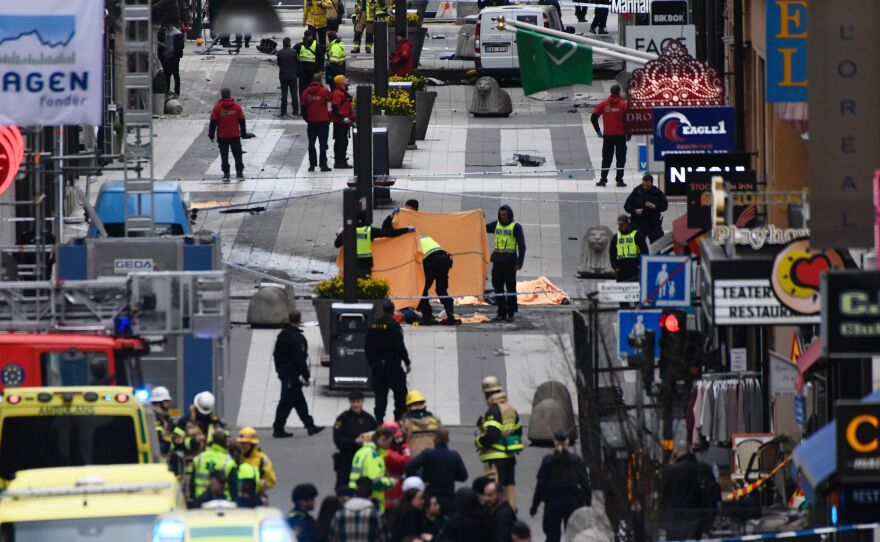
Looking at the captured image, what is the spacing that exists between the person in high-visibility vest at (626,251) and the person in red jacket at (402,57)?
1689cm

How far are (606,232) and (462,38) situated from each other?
78.1 feet

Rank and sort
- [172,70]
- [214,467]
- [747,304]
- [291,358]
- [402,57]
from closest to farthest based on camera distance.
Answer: [747,304] → [214,467] → [291,358] → [402,57] → [172,70]

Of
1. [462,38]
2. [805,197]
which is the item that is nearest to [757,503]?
[805,197]

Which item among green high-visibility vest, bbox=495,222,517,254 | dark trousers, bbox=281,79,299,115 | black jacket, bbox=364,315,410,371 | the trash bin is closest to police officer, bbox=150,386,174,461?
black jacket, bbox=364,315,410,371

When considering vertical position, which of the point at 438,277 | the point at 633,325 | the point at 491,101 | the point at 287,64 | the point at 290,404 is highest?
the point at 287,64

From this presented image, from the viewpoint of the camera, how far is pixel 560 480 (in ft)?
58.4

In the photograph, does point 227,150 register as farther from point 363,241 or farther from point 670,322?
point 670,322

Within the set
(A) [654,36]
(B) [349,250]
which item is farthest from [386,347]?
(A) [654,36]

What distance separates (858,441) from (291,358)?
1149cm

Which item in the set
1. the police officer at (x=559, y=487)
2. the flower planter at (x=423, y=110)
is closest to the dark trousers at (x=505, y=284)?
the police officer at (x=559, y=487)

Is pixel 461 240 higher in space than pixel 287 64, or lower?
lower

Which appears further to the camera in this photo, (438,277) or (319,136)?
(319,136)

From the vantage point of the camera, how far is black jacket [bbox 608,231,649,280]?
27594 millimetres

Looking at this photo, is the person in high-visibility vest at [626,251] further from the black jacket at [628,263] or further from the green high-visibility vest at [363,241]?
the green high-visibility vest at [363,241]
